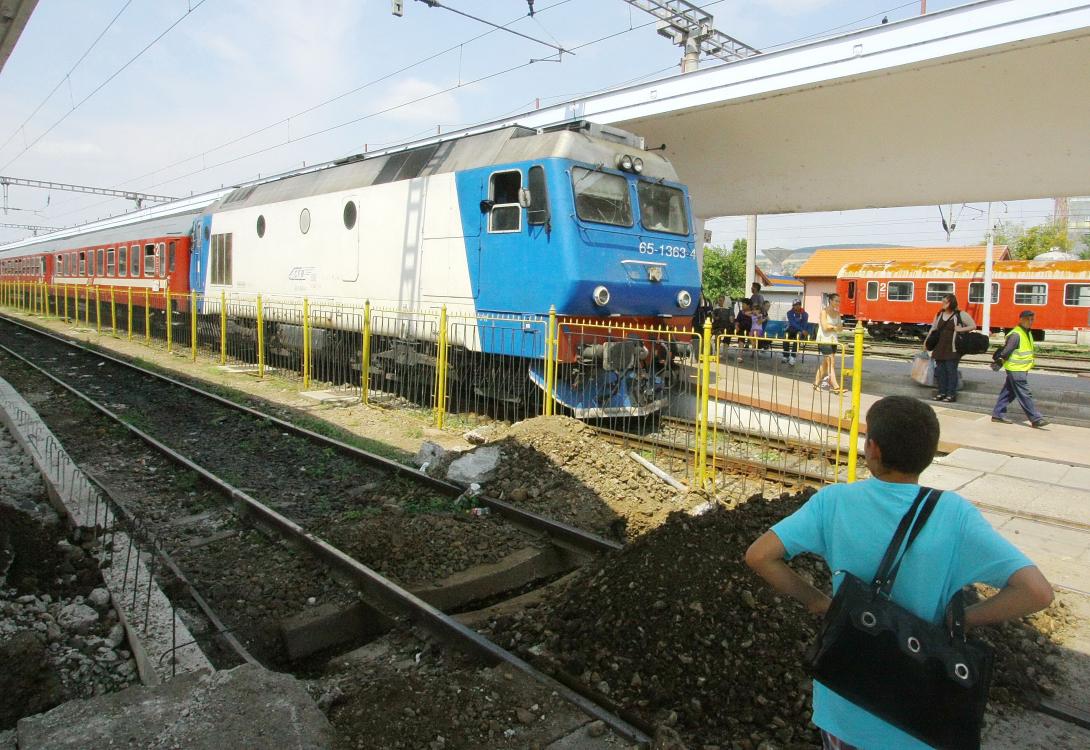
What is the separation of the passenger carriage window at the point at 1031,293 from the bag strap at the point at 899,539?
2980 cm

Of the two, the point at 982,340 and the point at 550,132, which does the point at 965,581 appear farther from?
the point at 982,340

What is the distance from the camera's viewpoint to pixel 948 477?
7602 millimetres

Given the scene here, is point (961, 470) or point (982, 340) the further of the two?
point (982, 340)

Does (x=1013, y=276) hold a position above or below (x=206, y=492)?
above

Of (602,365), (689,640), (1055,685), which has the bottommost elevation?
(1055,685)

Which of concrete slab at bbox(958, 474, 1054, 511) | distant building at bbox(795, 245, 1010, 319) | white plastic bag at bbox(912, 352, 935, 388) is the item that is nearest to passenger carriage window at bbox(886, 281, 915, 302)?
distant building at bbox(795, 245, 1010, 319)

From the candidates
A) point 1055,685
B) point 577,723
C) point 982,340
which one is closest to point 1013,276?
point 982,340

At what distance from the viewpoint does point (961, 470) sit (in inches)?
312

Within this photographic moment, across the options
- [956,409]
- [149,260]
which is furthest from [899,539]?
[149,260]

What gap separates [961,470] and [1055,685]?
4.55m

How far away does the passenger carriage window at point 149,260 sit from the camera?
20.4 meters

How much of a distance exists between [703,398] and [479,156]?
4.67 meters

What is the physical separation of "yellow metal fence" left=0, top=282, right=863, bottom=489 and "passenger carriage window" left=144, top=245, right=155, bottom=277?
20.1 ft

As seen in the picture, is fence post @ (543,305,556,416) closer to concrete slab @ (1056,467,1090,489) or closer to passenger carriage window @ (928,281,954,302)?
concrete slab @ (1056,467,1090,489)
